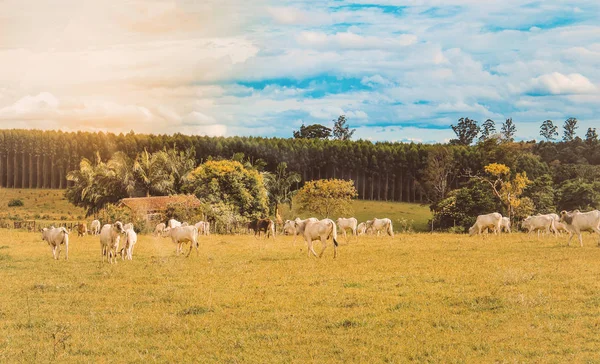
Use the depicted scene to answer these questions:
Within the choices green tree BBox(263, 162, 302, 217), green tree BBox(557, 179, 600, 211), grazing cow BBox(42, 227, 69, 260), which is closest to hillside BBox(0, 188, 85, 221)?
green tree BBox(263, 162, 302, 217)

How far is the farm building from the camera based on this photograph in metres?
56.6

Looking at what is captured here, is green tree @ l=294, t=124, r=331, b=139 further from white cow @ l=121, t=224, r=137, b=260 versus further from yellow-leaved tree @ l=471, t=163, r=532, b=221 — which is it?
white cow @ l=121, t=224, r=137, b=260

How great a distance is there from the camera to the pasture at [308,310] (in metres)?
12.2

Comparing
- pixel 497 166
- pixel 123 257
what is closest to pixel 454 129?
pixel 497 166

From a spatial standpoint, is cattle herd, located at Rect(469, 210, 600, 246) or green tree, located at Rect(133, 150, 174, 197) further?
green tree, located at Rect(133, 150, 174, 197)

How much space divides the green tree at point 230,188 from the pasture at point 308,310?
1350 inches

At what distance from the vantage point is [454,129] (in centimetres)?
13875

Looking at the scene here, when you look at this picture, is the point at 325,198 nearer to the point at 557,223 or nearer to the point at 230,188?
the point at 230,188

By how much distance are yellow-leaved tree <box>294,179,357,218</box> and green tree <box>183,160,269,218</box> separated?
52.4 ft

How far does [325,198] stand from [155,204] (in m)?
24.1

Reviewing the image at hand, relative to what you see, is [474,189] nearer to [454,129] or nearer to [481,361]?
[481,361]

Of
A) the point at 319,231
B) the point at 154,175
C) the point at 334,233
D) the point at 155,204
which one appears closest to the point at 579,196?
the point at 155,204

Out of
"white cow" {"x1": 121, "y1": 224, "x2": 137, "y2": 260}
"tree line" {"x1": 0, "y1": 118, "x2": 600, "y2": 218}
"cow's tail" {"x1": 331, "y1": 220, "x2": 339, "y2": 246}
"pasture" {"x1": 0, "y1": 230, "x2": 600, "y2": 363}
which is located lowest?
"pasture" {"x1": 0, "y1": 230, "x2": 600, "y2": 363}

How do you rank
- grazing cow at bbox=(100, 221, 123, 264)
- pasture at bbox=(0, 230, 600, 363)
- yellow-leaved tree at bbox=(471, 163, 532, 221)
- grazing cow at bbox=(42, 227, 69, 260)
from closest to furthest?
pasture at bbox=(0, 230, 600, 363), grazing cow at bbox=(100, 221, 123, 264), grazing cow at bbox=(42, 227, 69, 260), yellow-leaved tree at bbox=(471, 163, 532, 221)
